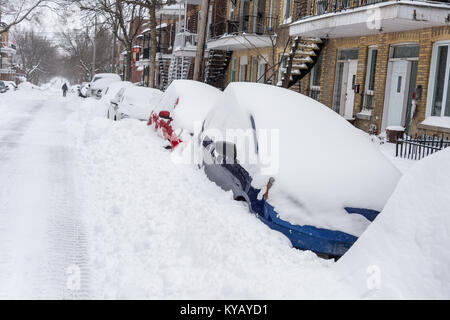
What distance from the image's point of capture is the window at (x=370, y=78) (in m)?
16.4

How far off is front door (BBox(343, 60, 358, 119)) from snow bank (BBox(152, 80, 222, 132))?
22.3ft

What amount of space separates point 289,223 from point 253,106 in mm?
2092

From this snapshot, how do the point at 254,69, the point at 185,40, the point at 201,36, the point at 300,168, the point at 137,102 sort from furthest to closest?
Result: 1. the point at 185,40
2. the point at 254,69
3. the point at 201,36
4. the point at 137,102
5. the point at 300,168

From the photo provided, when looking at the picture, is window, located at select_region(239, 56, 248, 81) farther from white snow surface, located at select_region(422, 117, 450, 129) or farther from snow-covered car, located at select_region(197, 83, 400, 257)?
snow-covered car, located at select_region(197, 83, 400, 257)

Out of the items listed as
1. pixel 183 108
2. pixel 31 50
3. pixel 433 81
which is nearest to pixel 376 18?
pixel 433 81

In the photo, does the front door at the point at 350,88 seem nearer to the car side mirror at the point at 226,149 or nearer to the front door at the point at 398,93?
the front door at the point at 398,93

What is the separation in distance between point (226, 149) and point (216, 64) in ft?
79.2

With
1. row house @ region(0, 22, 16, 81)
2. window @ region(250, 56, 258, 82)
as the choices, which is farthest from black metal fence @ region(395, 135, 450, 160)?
row house @ region(0, 22, 16, 81)

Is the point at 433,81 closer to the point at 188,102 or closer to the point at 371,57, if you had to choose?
the point at 371,57

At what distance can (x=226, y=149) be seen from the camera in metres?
6.95

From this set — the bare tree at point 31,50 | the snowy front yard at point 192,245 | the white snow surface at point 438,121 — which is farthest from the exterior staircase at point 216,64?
the bare tree at point 31,50

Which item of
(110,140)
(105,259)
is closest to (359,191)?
(105,259)

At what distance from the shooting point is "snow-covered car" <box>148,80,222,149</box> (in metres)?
11.3

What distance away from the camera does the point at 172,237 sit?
5.80 meters
